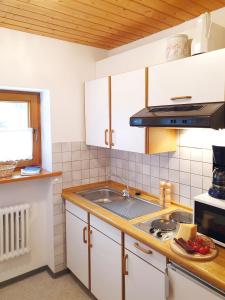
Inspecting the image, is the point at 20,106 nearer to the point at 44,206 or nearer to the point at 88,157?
the point at 88,157

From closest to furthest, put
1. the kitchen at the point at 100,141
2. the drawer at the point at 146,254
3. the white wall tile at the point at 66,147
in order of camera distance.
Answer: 1. the drawer at the point at 146,254
2. the kitchen at the point at 100,141
3. the white wall tile at the point at 66,147

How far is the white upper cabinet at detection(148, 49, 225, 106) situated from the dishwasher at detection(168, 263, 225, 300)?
0.99m

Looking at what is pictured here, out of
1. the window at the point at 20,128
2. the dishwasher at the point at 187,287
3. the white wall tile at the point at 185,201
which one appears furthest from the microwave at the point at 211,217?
the window at the point at 20,128

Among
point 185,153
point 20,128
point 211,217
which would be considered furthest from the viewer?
point 20,128

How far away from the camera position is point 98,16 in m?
1.85

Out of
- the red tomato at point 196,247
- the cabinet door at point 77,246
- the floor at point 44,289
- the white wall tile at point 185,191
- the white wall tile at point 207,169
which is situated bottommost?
the floor at point 44,289

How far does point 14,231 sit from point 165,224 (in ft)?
4.82

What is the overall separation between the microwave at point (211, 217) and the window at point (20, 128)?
1.72m

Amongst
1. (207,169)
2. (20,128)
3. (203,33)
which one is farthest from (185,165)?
(20,128)

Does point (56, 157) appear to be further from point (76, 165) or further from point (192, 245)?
point (192, 245)

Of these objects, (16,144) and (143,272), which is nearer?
(143,272)

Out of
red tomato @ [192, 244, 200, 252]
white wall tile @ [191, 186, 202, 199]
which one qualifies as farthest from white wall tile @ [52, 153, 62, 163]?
red tomato @ [192, 244, 200, 252]

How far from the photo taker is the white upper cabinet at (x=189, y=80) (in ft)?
4.62

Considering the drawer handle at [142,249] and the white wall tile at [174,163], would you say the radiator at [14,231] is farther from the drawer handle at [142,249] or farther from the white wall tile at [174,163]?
the white wall tile at [174,163]
